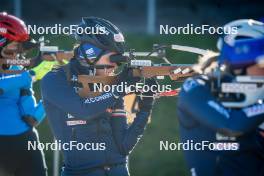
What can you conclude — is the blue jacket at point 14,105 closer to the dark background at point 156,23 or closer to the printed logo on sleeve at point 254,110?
the printed logo on sleeve at point 254,110

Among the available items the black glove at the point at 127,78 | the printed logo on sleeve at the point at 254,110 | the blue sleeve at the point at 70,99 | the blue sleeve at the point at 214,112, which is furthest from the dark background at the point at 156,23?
the printed logo on sleeve at the point at 254,110

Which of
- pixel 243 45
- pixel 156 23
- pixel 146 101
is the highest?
pixel 243 45

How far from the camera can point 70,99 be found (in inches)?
191

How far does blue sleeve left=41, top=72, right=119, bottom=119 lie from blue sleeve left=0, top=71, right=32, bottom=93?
0.92m

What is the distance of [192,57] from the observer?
31.2ft

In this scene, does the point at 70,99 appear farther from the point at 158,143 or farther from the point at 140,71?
the point at 158,143

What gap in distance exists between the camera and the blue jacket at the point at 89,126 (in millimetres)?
4754

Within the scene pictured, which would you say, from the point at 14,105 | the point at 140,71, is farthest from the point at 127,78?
the point at 14,105

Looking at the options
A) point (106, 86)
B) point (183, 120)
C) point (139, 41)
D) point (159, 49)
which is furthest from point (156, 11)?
point (183, 120)

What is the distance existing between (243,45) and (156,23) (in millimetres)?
7228

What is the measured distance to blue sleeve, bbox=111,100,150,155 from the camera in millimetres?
4758

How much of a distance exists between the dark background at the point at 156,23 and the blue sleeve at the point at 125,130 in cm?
399

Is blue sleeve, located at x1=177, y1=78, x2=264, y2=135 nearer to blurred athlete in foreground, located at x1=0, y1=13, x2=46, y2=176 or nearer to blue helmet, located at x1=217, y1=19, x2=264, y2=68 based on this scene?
blue helmet, located at x1=217, y1=19, x2=264, y2=68

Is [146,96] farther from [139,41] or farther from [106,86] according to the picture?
[139,41]
